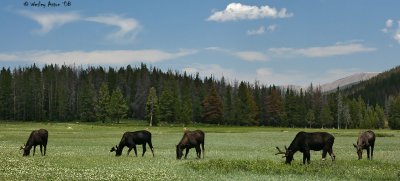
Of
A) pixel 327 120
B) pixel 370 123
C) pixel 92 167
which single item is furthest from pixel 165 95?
pixel 92 167

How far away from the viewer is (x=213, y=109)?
159875 millimetres

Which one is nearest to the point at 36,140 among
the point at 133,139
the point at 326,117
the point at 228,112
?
the point at 133,139

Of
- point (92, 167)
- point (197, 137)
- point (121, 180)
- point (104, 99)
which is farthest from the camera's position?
point (104, 99)

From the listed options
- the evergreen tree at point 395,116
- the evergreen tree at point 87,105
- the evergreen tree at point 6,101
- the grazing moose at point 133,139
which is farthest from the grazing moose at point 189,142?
the evergreen tree at point 395,116

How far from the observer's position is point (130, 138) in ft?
123

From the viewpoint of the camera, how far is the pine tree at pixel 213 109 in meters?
160

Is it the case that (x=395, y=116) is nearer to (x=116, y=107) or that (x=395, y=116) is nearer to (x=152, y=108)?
(x=152, y=108)

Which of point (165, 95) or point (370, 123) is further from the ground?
point (165, 95)

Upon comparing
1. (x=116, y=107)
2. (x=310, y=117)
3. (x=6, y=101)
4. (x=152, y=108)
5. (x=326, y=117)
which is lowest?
(x=326, y=117)

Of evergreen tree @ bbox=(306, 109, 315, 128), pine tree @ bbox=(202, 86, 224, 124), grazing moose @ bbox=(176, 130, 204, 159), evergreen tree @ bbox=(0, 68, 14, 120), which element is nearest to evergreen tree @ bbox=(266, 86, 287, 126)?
evergreen tree @ bbox=(306, 109, 315, 128)

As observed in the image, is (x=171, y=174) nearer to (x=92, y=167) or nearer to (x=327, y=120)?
(x=92, y=167)

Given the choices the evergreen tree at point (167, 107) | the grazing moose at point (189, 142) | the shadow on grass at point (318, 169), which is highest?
the evergreen tree at point (167, 107)

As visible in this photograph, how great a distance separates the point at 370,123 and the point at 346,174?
542 ft

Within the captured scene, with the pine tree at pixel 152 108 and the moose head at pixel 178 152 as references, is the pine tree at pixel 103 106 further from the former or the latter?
the moose head at pixel 178 152
